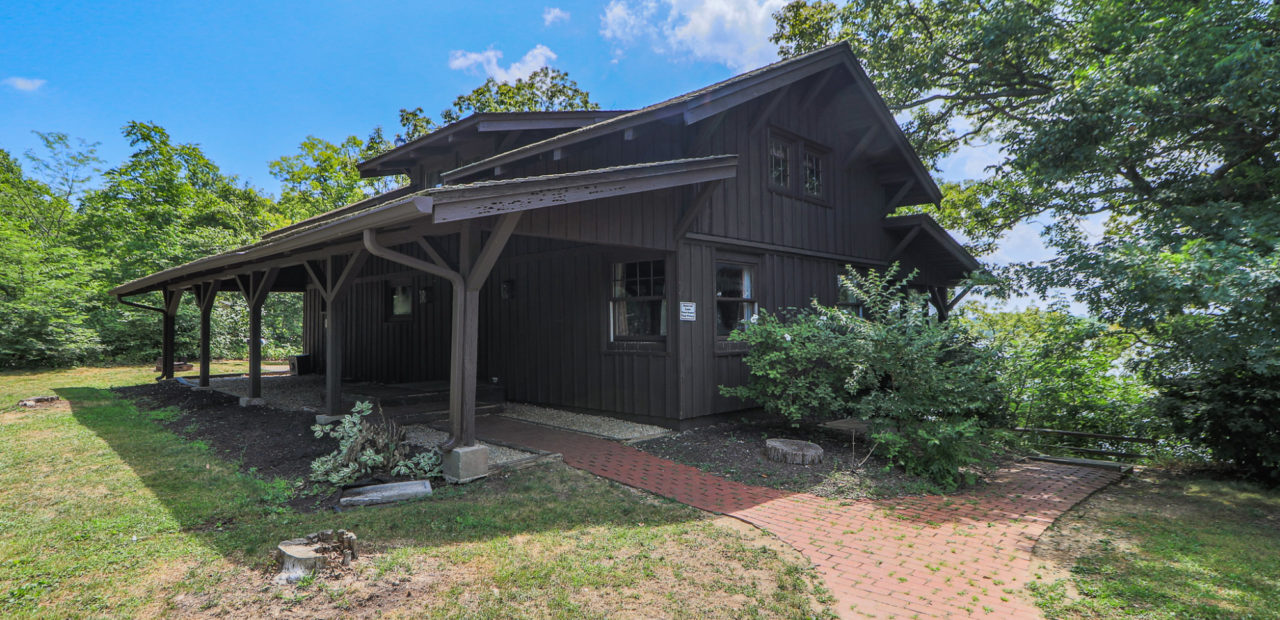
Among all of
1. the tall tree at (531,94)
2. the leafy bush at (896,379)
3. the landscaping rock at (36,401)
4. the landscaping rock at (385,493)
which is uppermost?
the tall tree at (531,94)

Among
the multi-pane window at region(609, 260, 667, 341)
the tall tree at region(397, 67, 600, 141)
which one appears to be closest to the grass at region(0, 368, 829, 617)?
the multi-pane window at region(609, 260, 667, 341)

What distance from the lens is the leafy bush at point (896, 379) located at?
565cm

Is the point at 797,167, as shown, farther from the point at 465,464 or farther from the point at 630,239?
the point at 465,464

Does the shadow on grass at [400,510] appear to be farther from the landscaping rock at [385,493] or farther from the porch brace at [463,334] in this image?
the porch brace at [463,334]

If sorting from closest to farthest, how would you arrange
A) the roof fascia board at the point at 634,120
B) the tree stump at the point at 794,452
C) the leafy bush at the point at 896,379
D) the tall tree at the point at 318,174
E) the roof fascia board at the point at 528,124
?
the leafy bush at the point at 896,379, the tree stump at the point at 794,452, the roof fascia board at the point at 634,120, the roof fascia board at the point at 528,124, the tall tree at the point at 318,174

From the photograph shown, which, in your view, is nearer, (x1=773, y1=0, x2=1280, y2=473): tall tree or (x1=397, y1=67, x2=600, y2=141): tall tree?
(x1=773, y1=0, x2=1280, y2=473): tall tree

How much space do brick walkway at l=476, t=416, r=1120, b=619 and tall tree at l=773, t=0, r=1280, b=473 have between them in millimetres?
1866

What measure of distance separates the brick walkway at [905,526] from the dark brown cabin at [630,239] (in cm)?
183

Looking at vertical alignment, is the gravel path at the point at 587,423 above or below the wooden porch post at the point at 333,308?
below

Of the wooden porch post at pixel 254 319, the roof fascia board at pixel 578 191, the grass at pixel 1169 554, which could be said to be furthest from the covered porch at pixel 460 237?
the grass at pixel 1169 554

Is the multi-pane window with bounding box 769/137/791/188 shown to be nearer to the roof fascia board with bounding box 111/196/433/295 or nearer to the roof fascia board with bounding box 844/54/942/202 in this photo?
the roof fascia board with bounding box 844/54/942/202

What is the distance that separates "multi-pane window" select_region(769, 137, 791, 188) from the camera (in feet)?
Answer: 29.6

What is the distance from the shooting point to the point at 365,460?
5059mm

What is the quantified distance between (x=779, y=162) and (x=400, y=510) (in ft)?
24.3
